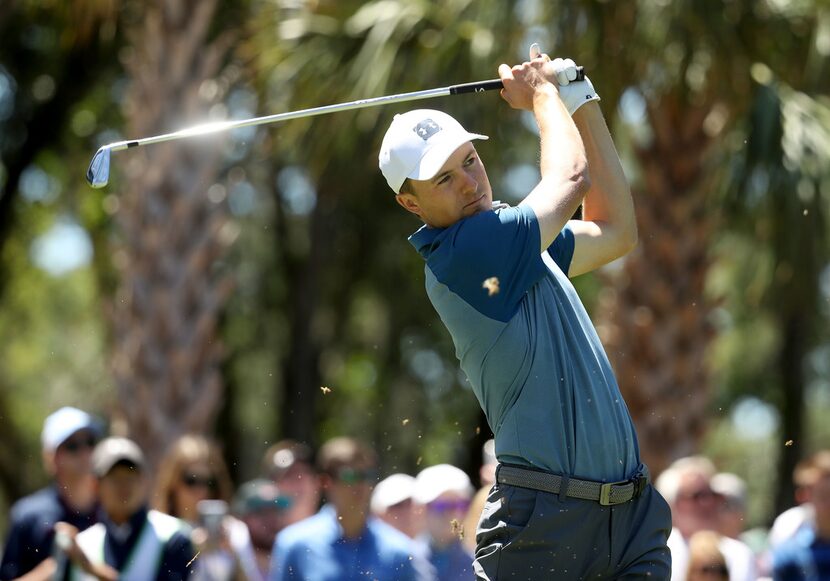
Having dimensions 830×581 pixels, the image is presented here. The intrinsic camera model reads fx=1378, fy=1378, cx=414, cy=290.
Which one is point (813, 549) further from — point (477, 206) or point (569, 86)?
point (477, 206)

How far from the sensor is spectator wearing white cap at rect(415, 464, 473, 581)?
20.0 ft

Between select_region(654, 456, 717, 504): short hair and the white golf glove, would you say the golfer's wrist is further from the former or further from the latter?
select_region(654, 456, 717, 504): short hair

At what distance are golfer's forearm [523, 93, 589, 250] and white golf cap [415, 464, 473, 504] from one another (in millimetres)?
3128

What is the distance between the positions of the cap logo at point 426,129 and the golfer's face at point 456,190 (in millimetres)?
89

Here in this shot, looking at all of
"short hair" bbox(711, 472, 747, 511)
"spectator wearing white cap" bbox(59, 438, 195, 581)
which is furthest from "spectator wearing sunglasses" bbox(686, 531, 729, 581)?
"spectator wearing white cap" bbox(59, 438, 195, 581)

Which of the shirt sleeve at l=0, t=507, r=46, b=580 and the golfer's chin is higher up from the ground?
the golfer's chin

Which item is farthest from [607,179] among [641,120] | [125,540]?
[641,120]

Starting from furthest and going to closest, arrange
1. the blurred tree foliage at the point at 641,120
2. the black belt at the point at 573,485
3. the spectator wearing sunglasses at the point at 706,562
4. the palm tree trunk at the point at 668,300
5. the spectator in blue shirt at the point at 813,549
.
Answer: the palm tree trunk at the point at 668,300
the blurred tree foliage at the point at 641,120
the spectator in blue shirt at the point at 813,549
the spectator wearing sunglasses at the point at 706,562
the black belt at the point at 573,485

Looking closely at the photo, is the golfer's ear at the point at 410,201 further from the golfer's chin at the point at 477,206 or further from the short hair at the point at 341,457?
the short hair at the point at 341,457

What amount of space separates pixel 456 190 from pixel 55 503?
3.03m

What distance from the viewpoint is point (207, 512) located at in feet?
18.5

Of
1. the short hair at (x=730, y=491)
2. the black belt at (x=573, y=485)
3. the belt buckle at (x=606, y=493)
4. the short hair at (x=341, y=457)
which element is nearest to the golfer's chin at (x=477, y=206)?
the black belt at (x=573, y=485)

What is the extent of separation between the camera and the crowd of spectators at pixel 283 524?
5.54 m

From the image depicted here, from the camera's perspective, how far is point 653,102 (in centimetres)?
859
